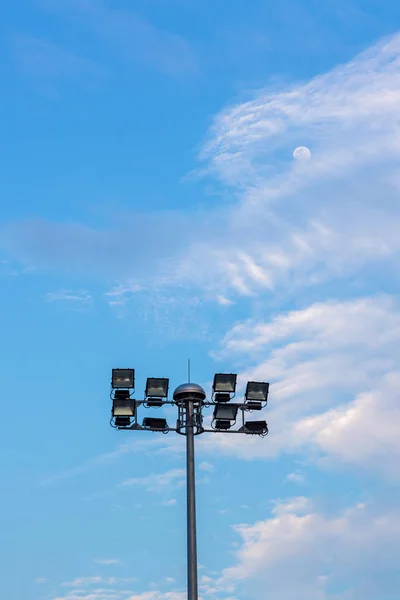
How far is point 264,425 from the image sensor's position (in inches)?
1563

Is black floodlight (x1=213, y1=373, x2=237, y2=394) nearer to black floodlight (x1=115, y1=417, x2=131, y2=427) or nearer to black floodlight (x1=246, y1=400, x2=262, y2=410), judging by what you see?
black floodlight (x1=246, y1=400, x2=262, y2=410)

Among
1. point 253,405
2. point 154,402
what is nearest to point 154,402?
point 154,402

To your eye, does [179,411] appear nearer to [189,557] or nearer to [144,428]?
[144,428]

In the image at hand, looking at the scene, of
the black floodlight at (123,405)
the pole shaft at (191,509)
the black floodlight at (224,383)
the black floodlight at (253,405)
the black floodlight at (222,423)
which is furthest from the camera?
the black floodlight at (253,405)

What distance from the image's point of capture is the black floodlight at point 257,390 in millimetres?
40125

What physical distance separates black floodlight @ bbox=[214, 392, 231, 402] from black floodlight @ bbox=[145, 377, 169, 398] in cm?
168

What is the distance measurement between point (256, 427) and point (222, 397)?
144 centimetres

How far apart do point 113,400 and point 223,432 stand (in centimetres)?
367

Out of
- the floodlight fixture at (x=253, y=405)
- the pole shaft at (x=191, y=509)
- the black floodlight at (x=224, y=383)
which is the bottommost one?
the pole shaft at (x=191, y=509)

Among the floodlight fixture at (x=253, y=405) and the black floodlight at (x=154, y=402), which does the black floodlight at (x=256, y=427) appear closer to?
the floodlight fixture at (x=253, y=405)

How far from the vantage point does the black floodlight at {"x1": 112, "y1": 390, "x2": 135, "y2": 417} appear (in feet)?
127

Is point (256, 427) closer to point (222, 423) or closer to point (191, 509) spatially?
point (222, 423)

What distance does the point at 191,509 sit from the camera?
121 ft

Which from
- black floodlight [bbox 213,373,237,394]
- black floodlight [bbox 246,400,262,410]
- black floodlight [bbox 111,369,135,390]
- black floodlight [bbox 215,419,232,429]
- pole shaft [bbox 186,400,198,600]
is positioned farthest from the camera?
black floodlight [bbox 246,400,262,410]
